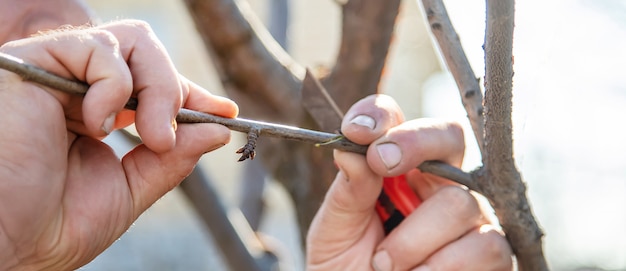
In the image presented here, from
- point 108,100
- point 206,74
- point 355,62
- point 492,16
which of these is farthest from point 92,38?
point 206,74

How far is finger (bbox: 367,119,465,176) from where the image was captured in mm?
970

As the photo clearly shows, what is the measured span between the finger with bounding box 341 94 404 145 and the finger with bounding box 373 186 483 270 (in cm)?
13

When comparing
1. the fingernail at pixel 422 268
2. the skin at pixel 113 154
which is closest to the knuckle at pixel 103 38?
the skin at pixel 113 154

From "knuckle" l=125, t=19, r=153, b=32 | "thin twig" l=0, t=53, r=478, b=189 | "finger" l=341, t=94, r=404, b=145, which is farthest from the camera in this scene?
"finger" l=341, t=94, r=404, b=145

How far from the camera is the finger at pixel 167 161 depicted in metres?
0.81

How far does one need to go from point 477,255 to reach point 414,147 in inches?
7.0

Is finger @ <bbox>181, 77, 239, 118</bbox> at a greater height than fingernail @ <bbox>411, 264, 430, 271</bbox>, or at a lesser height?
greater

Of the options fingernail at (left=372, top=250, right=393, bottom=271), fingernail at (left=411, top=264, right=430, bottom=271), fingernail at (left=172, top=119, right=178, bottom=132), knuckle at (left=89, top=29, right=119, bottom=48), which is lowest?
fingernail at (left=372, top=250, right=393, bottom=271)

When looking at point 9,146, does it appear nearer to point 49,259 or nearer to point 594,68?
point 49,259

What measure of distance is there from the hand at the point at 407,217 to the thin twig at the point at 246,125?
0.02m

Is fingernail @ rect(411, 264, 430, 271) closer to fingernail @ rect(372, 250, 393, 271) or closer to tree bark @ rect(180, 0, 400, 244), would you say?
fingernail @ rect(372, 250, 393, 271)

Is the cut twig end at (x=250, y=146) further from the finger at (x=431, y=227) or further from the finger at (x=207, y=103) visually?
the finger at (x=431, y=227)

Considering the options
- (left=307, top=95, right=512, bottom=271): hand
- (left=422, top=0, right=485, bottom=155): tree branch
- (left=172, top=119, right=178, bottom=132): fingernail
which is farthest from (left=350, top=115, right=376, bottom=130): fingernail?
(left=172, top=119, right=178, bottom=132): fingernail

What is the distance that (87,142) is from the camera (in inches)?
33.0
